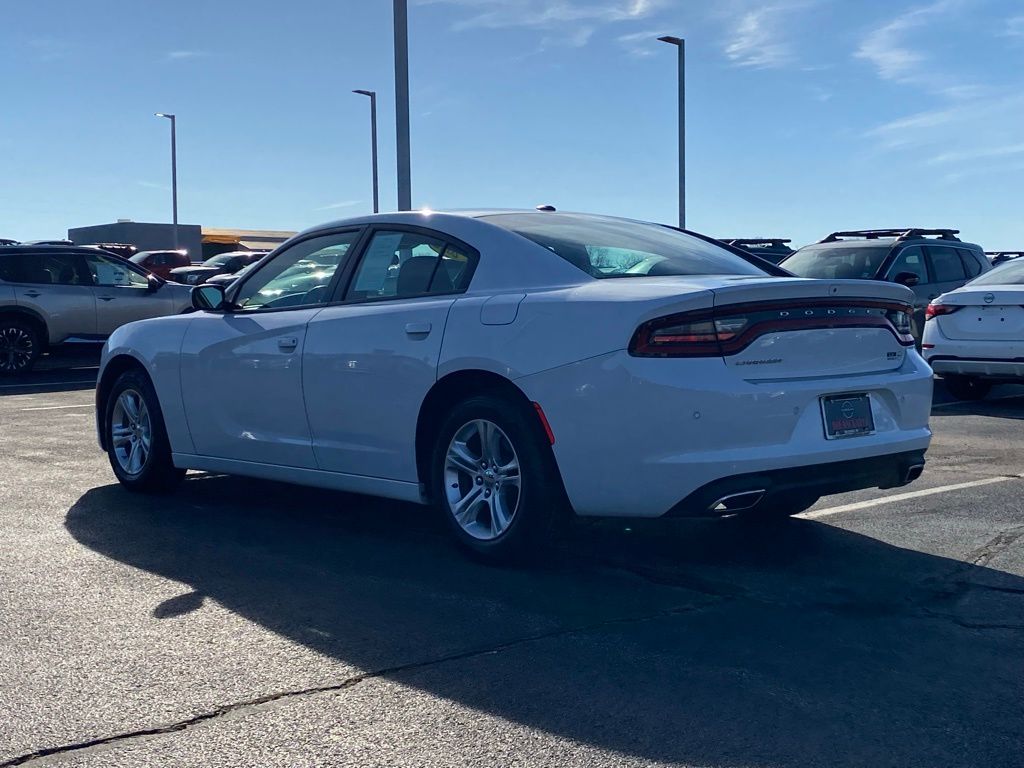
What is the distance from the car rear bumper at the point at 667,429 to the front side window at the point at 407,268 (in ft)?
2.73

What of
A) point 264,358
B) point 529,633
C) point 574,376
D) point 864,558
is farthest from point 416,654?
point 264,358

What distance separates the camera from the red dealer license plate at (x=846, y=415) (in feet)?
16.9

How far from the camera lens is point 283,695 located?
378cm

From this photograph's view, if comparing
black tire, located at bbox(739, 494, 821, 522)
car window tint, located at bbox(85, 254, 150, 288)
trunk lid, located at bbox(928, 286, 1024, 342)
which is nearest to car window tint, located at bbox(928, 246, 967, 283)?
trunk lid, located at bbox(928, 286, 1024, 342)

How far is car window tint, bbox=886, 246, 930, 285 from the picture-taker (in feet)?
47.9

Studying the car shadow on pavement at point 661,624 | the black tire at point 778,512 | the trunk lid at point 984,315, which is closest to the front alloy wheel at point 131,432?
the car shadow on pavement at point 661,624

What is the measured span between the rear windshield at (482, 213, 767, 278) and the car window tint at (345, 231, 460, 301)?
0.28 metres

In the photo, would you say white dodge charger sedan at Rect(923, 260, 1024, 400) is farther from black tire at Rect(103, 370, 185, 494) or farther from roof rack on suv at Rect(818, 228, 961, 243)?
black tire at Rect(103, 370, 185, 494)

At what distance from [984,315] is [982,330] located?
0.14m

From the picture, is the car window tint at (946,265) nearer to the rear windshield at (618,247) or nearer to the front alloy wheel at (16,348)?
the rear windshield at (618,247)

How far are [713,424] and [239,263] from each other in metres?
26.2

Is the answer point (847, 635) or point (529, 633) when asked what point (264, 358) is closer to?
point (529, 633)

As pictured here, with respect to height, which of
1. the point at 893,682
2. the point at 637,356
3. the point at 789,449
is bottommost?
the point at 893,682

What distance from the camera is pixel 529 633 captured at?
14.5 feet
